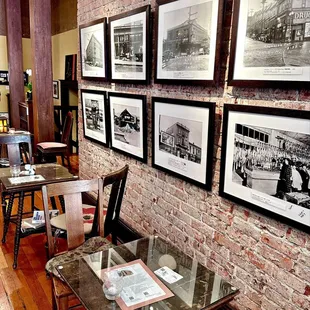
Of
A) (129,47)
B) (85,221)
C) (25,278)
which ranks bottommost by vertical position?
(25,278)

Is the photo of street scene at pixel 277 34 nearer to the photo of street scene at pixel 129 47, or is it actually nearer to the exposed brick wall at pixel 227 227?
the exposed brick wall at pixel 227 227

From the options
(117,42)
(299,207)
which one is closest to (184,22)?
(117,42)

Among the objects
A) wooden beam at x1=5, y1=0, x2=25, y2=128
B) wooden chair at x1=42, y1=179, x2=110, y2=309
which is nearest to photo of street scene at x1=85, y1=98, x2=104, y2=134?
wooden chair at x1=42, y1=179, x2=110, y2=309

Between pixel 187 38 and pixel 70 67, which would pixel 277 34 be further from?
pixel 70 67

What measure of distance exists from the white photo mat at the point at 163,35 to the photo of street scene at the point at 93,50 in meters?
1.01

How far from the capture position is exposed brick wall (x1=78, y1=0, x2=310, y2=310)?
5.16 ft

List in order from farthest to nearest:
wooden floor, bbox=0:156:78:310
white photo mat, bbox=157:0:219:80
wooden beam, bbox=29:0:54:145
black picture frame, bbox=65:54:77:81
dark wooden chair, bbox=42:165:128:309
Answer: black picture frame, bbox=65:54:77:81
wooden beam, bbox=29:0:54:145
wooden floor, bbox=0:156:78:310
dark wooden chair, bbox=42:165:128:309
white photo mat, bbox=157:0:219:80

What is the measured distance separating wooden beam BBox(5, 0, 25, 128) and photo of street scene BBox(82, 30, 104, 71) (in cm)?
427

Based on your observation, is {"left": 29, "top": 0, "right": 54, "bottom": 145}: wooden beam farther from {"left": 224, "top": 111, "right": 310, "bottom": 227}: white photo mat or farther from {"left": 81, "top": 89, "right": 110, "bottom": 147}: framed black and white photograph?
{"left": 224, "top": 111, "right": 310, "bottom": 227}: white photo mat

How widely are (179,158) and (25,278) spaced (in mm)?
1625

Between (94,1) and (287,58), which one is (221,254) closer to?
(287,58)

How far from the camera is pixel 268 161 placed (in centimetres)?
161

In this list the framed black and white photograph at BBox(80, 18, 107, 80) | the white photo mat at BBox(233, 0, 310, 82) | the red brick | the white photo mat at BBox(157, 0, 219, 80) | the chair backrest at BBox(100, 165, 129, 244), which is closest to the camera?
the white photo mat at BBox(233, 0, 310, 82)

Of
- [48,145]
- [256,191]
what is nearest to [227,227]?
[256,191]
